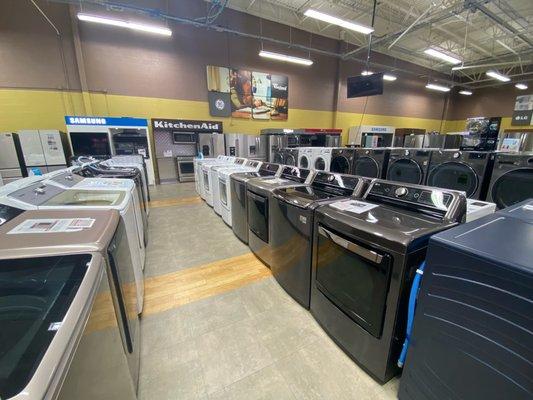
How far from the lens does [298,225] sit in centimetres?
185

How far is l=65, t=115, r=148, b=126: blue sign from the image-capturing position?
5734 mm

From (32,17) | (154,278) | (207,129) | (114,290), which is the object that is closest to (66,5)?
(32,17)

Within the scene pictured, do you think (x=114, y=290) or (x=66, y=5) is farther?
(x=66, y=5)

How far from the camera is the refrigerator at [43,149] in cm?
539

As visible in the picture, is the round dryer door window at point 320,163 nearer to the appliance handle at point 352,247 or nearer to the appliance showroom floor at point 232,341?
the appliance showroom floor at point 232,341

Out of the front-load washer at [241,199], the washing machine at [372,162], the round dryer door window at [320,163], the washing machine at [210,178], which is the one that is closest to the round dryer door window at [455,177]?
the washing machine at [372,162]

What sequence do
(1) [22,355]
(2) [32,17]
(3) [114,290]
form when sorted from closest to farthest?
(1) [22,355] → (3) [114,290] → (2) [32,17]

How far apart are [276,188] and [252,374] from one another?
1.48 m

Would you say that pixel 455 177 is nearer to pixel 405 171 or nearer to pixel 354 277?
A: pixel 405 171

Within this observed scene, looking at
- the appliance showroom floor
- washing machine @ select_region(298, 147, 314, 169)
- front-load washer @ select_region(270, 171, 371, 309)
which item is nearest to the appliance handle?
front-load washer @ select_region(270, 171, 371, 309)

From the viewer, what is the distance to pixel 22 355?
0.53m

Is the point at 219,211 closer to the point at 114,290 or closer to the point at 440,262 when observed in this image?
the point at 114,290

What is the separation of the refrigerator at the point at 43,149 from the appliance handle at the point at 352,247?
23.5ft

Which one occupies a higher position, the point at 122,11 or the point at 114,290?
the point at 122,11
